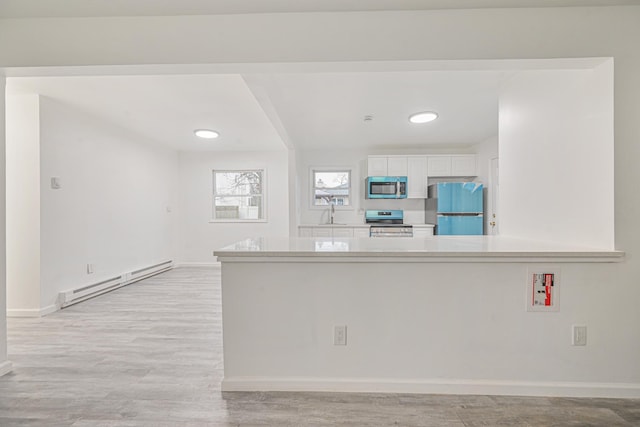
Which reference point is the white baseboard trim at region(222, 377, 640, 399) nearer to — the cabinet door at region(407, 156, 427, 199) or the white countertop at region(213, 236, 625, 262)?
the white countertop at region(213, 236, 625, 262)

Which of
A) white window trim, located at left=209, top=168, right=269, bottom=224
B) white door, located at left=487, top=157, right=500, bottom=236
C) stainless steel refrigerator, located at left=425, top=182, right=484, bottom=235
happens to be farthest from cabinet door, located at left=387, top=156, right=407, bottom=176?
white window trim, located at left=209, top=168, right=269, bottom=224

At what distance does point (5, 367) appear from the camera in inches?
88.7

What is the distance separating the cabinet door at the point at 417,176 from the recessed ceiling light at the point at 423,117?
1.17 metres

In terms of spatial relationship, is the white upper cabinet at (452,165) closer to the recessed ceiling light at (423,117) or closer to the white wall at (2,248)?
the recessed ceiling light at (423,117)

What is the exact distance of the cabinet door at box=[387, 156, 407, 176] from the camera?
19.1 ft

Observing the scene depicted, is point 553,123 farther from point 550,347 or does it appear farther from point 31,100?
point 31,100

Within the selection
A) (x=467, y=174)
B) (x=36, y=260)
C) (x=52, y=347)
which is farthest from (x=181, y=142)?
(x=467, y=174)

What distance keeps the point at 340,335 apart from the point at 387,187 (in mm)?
4050

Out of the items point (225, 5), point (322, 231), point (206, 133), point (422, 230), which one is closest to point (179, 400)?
point (225, 5)

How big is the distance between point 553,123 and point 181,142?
5.33 meters

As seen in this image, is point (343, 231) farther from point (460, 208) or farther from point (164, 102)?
point (164, 102)

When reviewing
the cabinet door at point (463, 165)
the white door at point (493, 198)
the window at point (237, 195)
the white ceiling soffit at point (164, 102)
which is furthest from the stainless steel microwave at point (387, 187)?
the window at point (237, 195)

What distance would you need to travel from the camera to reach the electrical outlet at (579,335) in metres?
1.97

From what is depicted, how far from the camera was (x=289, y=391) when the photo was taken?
2002 millimetres
